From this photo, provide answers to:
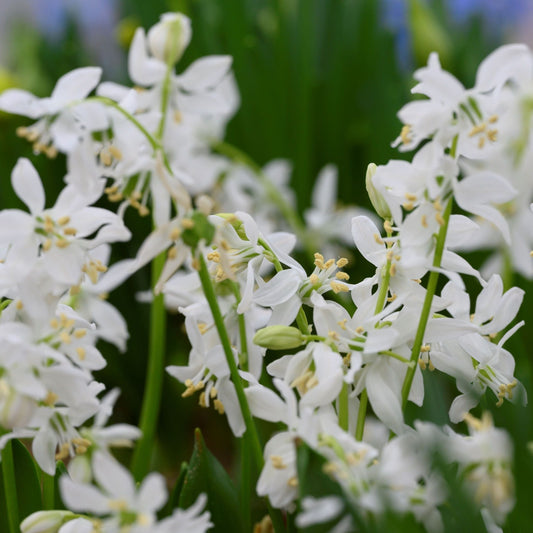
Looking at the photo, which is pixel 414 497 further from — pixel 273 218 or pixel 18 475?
pixel 273 218

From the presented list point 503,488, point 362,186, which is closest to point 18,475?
point 503,488

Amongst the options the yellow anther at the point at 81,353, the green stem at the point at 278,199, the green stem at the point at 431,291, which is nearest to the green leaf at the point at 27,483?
the yellow anther at the point at 81,353

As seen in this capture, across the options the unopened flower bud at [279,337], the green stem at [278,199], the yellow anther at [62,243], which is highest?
the yellow anther at [62,243]

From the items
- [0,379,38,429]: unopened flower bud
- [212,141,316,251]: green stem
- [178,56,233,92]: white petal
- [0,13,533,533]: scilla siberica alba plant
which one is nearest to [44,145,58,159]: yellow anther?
[0,13,533,533]: scilla siberica alba plant

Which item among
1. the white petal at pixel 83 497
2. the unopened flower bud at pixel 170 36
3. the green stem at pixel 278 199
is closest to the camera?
the white petal at pixel 83 497

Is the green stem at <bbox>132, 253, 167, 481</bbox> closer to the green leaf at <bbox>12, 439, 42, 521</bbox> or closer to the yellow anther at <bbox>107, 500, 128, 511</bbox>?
the green leaf at <bbox>12, 439, 42, 521</bbox>

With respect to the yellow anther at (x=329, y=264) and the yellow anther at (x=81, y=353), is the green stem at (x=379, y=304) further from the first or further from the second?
the yellow anther at (x=81, y=353)
